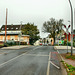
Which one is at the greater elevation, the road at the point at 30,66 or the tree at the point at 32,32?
the tree at the point at 32,32

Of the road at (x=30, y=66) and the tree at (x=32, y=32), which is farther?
the tree at (x=32, y=32)

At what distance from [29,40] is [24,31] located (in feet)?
17.3

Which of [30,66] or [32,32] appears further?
[32,32]

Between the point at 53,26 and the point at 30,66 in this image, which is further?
the point at 53,26

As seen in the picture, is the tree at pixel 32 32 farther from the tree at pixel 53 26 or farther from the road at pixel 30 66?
the road at pixel 30 66

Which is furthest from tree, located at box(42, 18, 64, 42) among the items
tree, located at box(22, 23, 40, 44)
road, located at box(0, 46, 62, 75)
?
road, located at box(0, 46, 62, 75)

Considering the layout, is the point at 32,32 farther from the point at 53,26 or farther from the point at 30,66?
the point at 30,66

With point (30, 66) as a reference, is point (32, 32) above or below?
above

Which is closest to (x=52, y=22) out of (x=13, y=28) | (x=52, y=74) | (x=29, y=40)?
(x=29, y=40)

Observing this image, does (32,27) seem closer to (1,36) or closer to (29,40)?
(29,40)

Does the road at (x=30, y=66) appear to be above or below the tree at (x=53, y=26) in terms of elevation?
below

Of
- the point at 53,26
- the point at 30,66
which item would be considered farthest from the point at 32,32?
the point at 30,66

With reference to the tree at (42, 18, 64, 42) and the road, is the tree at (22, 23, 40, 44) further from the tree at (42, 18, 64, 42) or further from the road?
the road

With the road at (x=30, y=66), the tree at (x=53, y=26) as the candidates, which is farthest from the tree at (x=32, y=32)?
the road at (x=30, y=66)
